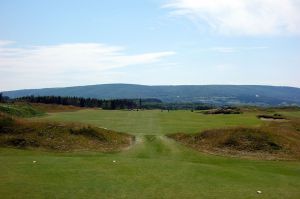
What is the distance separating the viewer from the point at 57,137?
140 feet

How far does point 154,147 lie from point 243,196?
2196cm

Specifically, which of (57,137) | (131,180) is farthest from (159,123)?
(131,180)

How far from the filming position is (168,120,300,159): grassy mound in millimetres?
42344

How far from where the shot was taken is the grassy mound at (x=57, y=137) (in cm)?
4102

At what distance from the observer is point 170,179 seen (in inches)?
943

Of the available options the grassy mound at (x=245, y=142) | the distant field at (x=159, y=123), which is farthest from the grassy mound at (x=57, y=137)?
the grassy mound at (x=245, y=142)

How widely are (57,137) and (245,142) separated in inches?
773

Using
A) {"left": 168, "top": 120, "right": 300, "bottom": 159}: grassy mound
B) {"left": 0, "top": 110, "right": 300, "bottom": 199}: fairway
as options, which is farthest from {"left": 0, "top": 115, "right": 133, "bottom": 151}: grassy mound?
{"left": 0, "top": 110, "right": 300, "bottom": 199}: fairway

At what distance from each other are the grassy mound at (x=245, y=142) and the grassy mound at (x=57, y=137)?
762 centimetres

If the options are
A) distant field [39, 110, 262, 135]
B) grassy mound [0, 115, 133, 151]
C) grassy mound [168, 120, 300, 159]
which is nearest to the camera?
grassy mound [0, 115, 133, 151]

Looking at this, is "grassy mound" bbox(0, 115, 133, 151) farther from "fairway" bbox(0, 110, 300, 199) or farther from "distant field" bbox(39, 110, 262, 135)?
"fairway" bbox(0, 110, 300, 199)

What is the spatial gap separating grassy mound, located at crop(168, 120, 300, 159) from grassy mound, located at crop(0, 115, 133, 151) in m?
7.62

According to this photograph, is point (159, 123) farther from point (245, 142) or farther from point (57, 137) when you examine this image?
point (57, 137)

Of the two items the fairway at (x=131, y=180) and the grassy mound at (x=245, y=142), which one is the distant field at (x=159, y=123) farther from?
the fairway at (x=131, y=180)
